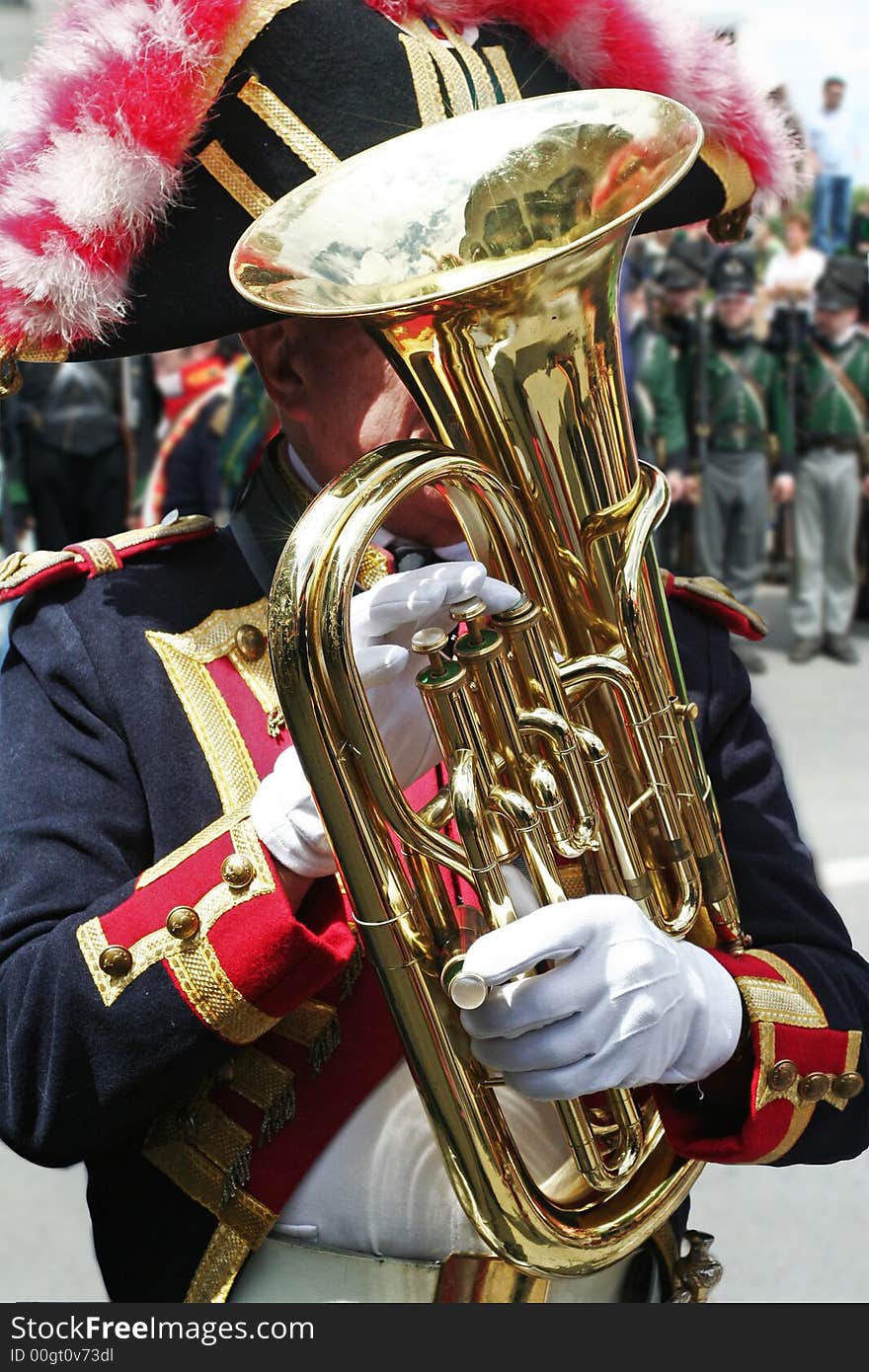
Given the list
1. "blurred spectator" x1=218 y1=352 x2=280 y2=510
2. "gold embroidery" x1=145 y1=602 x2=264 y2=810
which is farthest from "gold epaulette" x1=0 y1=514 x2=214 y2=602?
"blurred spectator" x1=218 y1=352 x2=280 y2=510

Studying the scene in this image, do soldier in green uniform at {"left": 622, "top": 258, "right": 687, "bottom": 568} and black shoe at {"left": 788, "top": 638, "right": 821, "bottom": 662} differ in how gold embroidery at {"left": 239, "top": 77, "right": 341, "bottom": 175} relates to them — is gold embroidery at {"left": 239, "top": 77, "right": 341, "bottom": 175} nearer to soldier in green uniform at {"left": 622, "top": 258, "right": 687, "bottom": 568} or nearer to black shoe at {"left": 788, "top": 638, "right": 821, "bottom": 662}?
soldier in green uniform at {"left": 622, "top": 258, "right": 687, "bottom": 568}

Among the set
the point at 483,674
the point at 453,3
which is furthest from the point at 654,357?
the point at 483,674

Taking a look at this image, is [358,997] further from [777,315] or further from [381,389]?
[777,315]

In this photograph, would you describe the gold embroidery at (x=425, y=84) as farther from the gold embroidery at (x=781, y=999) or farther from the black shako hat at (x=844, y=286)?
the black shako hat at (x=844, y=286)

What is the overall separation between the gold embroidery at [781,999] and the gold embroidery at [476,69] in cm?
95

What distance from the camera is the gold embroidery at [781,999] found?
174cm

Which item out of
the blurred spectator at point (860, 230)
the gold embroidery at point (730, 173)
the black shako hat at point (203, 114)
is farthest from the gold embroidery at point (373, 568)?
the blurred spectator at point (860, 230)

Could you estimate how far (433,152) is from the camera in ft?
5.24

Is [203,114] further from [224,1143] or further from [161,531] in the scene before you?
[224,1143]

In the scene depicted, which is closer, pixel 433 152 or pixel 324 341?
pixel 433 152

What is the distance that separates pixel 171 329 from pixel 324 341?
165 mm

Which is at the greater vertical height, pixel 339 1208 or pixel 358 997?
pixel 358 997

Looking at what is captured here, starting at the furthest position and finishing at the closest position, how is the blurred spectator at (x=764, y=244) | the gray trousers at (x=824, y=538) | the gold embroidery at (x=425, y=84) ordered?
1. the blurred spectator at (x=764, y=244)
2. the gray trousers at (x=824, y=538)
3. the gold embroidery at (x=425, y=84)


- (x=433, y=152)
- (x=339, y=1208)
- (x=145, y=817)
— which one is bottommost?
(x=339, y=1208)
